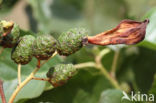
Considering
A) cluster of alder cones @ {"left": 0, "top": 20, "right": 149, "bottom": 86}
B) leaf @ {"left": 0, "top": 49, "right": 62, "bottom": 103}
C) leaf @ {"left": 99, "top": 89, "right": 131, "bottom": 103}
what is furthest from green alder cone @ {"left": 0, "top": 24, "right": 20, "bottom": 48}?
leaf @ {"left": 99, "top": 89, "right": 131, "bottom": 103}

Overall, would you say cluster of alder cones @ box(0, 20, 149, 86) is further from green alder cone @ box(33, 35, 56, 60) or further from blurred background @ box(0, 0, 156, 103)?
blurred background @ box(0, 0, 156, 103)

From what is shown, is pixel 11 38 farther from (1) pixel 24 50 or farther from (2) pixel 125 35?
(2) pixel 125 35

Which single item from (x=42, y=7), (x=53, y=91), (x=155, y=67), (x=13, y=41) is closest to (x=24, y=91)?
(x=53, y=91)

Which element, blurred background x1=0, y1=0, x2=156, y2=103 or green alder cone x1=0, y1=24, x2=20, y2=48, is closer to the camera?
green alder cone x1=0, y1=24, x2=20, y2=48

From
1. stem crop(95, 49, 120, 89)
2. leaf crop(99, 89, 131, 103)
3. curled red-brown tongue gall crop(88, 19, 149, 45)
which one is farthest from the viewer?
stem crop(95, 49, 120, 89)

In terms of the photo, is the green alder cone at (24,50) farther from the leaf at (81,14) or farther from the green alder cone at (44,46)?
the leaf at (81,14)

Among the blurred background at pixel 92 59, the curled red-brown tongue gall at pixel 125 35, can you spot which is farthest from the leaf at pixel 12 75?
the curled red-brown tongue gall at pixel 125 35

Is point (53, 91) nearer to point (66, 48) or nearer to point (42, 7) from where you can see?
point (66, 48)
